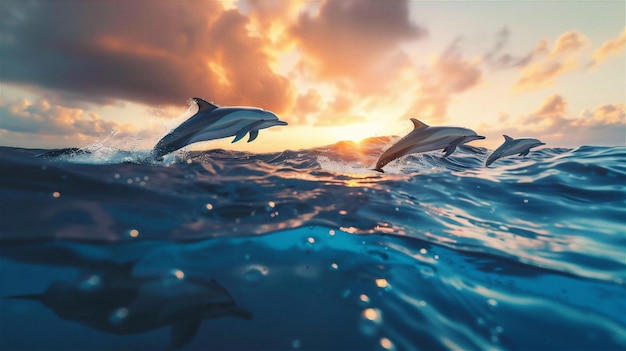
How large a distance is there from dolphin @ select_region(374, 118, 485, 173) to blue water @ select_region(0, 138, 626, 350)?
5.58ft

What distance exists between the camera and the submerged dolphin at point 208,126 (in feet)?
25.5

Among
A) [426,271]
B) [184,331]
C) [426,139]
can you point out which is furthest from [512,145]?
[184,331]

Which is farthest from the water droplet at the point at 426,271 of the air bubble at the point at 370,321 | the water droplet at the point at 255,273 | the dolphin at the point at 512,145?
the dolphin at the point at 512,145

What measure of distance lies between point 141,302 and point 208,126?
5221 mm

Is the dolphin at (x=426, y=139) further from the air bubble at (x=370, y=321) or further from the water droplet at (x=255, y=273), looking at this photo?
the air bubble at (x=370, y=321)

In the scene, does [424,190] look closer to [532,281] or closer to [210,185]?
[532,281]

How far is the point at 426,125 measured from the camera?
845 centimetres

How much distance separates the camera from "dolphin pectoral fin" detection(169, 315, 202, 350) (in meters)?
2.91

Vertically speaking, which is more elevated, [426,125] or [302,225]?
[426,125]

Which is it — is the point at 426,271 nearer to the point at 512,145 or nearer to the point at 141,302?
the point at 141,302

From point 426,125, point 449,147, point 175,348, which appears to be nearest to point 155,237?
point 175,348

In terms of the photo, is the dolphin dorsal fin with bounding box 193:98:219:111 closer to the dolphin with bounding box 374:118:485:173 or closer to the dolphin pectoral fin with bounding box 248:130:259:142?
the dolphin pectoral fin with bounding box 248:130:259:142

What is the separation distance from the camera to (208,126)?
7.79m

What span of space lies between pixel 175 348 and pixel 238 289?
3.12ft
